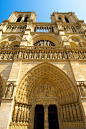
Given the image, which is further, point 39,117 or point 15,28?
point 15,28

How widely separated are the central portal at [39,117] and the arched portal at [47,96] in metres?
0.54

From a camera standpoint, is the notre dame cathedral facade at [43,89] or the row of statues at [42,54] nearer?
the notre dame cathedral facade at [43,89]

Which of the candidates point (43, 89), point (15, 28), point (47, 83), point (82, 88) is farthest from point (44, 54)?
point (15, 28)

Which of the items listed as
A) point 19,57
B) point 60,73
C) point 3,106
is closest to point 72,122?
point 60,73

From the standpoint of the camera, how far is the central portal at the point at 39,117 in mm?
5832

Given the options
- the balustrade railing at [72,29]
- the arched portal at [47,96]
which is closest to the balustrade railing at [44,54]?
the arched portal at [47,96]

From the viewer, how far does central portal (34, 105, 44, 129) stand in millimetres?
5832

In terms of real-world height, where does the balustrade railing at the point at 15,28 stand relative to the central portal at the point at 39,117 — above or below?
above

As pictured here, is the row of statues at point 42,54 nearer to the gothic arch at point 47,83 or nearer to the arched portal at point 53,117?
the gothic arch at point 47,83

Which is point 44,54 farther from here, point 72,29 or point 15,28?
point 72,29

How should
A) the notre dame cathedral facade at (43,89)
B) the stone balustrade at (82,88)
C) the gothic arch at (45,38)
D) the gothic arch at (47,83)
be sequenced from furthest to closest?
the gothic arch at (45,38)
the gothic arch at (47,83)
the stone balustrade at (82,88)
the notre dame cathedral facade at (43,89)

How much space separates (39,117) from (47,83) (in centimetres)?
257

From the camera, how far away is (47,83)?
733 cm

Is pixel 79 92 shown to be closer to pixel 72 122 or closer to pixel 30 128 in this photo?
pixel 72 122
